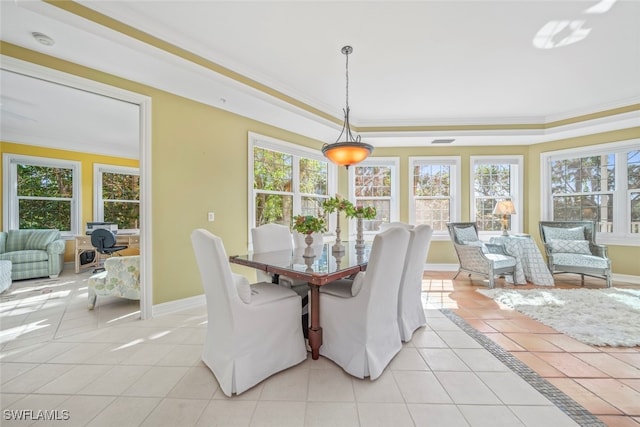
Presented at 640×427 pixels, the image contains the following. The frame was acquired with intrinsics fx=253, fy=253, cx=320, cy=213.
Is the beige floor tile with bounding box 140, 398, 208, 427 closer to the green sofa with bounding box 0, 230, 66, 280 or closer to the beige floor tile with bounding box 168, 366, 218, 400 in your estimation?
the beige floor tile with bounding box 168, 366, 218, 400

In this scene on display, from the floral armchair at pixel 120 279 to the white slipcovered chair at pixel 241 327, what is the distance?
5.33ft

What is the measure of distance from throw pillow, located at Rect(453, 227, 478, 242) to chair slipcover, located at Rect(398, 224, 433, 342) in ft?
7.09

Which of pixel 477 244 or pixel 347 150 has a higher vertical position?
pixel 347 150

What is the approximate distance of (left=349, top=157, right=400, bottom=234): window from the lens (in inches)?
204

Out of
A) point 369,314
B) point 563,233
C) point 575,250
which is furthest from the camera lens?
point 563,233

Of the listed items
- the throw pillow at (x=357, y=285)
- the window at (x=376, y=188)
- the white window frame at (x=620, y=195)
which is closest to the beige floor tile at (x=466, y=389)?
the throw pillow at (x=357, y=285)

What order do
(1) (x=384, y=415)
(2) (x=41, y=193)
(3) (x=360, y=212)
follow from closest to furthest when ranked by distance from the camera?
(1) (x=384, y=415) → (3) (x=360, y=212) → (2) (x=41, y=193)

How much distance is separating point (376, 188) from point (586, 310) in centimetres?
343

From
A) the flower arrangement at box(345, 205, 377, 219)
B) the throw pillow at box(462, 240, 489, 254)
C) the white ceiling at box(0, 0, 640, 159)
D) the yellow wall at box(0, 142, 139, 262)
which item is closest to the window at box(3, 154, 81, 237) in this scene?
the yellow wall at box(0, 142, 139, 262)

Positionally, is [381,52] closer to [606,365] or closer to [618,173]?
[606,365]

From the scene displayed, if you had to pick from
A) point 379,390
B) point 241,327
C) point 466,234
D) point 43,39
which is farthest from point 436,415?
point 43,39

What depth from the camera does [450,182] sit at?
16.8 ft

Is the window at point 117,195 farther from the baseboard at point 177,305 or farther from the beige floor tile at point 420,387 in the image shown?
the beige floor tile at point 420,387

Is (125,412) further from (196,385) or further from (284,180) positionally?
(284,180)
